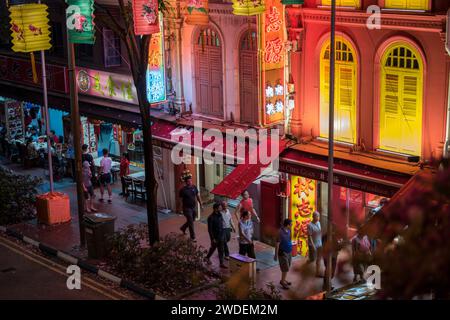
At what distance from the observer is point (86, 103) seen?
2511 centimetres

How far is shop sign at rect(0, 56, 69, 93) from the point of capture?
27.2 metres

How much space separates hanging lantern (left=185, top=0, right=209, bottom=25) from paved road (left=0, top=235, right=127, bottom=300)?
6.75 m

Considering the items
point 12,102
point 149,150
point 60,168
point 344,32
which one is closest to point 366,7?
point 344,32

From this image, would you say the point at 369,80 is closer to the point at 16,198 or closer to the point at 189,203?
the point at 189,203

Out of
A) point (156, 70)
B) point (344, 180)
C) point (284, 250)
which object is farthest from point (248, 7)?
point (284, 250)

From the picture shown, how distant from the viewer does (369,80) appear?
55.4 feet

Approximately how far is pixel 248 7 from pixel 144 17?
2.29 metres

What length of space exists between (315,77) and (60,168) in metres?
11.5

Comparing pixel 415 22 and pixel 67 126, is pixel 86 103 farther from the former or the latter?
pixel 415 22

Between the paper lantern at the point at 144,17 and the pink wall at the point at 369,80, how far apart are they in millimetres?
3477

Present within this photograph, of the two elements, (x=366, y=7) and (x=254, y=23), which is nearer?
(x=366, y=7)


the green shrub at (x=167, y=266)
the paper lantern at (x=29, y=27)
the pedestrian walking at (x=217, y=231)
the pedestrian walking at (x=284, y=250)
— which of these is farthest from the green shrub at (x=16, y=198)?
the pedestrian walking at (x=284, y=250)

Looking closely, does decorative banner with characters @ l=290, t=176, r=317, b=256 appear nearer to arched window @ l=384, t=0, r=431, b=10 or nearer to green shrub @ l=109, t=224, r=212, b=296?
green shrub @ l=109, t=224, r=212, b=296

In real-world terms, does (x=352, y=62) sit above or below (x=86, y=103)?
above
